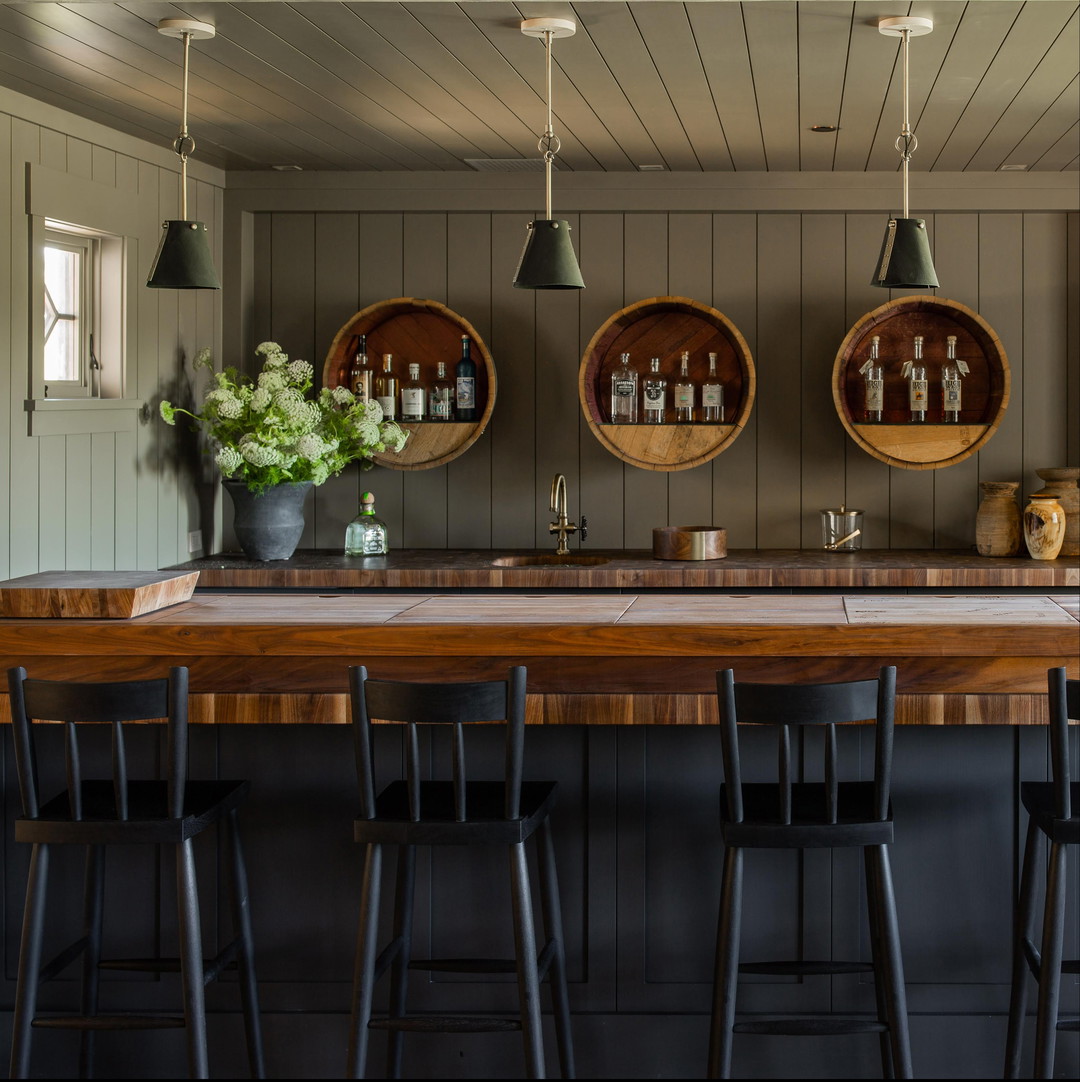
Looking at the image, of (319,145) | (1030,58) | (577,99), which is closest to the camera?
(1030,58)

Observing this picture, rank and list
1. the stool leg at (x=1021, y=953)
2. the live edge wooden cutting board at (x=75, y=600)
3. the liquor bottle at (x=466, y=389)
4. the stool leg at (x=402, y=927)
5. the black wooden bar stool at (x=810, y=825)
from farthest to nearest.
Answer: the liquor bottle at (x=466, y=389) → the live edge wooden cutting board at (x=75, y=600) → the stool leg at (x=402, y=927) → the stool leg at (x=1021, y=953) → the black wooden bar stool at (x=810, y=825)

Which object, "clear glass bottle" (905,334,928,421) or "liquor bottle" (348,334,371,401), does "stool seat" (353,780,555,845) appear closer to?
"liquor bottle" (348,334,371,401)

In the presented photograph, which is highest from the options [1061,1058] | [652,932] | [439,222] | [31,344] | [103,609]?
[439,222]

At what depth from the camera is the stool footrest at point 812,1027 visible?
7.39 ft

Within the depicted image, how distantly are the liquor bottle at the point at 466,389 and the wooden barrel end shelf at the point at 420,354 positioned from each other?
0.04 metres

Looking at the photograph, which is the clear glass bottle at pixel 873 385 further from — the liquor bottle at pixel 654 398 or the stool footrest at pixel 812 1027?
the stool footrest at pixel 812 1027

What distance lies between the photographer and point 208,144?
4504 mm

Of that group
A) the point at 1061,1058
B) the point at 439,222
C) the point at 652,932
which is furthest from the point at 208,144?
the point at 1061,1058

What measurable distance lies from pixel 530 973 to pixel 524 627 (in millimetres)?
683

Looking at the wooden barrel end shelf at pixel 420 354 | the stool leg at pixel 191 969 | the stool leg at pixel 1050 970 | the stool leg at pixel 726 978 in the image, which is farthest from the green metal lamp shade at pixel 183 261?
the stool leg at pixel 1050 970

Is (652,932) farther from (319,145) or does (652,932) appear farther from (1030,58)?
(319,145)

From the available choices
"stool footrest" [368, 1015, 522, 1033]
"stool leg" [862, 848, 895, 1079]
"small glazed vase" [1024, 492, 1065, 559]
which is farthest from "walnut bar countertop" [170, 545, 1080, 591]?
"stool footrest" [368, 1015, 522, 1033]

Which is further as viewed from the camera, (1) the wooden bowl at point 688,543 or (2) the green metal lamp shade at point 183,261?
(1) the wooden bowl at point 688,543

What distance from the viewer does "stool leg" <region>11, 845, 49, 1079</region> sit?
2273 millimetres
